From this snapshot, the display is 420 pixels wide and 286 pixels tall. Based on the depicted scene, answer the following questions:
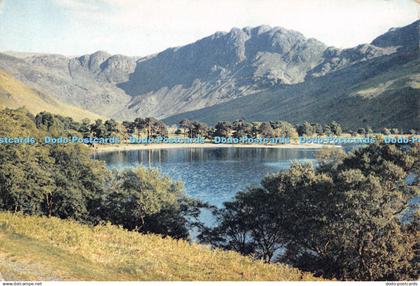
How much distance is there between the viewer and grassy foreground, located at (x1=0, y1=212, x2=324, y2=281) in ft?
50.6

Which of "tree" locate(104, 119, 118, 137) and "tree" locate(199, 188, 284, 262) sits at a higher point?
"tree" locate(104, 119, 118, 137)

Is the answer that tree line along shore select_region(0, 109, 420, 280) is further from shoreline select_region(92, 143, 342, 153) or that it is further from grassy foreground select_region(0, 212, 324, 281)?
shoreline select_region(92, 143, 342, 153)

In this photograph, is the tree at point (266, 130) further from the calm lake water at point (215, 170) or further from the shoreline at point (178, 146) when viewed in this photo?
the calm lake water at point (215, 170)

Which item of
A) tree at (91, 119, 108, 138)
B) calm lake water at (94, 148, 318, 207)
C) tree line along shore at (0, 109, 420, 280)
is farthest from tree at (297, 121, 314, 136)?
tree line along shore at (0, 109, 420, 280)

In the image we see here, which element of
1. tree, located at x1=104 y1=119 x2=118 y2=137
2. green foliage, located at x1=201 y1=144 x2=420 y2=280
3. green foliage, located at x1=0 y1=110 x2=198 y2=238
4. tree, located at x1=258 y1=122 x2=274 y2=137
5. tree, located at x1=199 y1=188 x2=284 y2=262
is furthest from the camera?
tree, located at x1=258 y1=122 x2=274 y2=137

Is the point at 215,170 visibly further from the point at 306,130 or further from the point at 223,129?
the point at 306,130

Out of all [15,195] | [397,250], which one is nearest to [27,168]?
[15,195]

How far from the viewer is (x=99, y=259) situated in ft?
58.2

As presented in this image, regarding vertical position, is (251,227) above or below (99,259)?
below

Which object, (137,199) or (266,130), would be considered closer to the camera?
(137,199)

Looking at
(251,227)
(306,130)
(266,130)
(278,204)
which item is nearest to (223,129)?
(266,130)

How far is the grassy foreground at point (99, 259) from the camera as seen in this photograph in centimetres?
1543

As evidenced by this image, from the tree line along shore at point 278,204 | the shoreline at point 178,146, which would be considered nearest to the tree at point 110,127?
the shoreline at point 178,146

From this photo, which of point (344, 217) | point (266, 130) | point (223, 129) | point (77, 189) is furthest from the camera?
point (223, 129)
